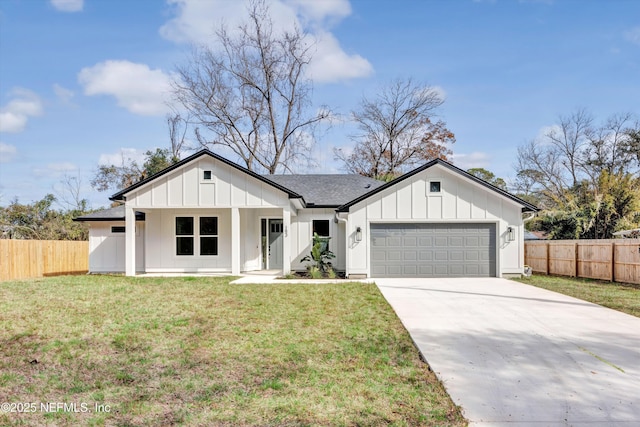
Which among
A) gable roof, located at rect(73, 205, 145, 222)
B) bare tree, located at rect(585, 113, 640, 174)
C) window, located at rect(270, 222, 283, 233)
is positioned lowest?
window, located at rect(270, 222, 283, 233)

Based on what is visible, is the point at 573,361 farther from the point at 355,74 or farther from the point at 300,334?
the point at 355,74

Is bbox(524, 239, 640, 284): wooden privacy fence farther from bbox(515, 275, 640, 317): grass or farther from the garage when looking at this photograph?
the garage

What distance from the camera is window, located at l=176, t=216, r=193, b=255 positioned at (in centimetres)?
1653

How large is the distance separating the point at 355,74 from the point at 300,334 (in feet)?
77.6

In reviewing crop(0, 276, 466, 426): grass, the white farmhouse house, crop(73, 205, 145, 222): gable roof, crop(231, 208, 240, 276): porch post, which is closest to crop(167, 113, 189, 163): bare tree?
crop(73, 205, 145, 222): gable roof

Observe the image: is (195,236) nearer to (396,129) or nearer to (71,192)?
(71,192)

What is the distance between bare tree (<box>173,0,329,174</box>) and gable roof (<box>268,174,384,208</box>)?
9.34 m

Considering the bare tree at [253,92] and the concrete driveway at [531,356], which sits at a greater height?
the bare tree at [253,92]

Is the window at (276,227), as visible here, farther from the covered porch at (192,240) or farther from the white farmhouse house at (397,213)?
the white farmhouse house at (397,213)

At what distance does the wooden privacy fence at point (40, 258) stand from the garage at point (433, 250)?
41.9 feet

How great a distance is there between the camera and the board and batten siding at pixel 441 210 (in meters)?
14.2

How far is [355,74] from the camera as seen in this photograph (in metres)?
27.2

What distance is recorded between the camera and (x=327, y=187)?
62.1 feet

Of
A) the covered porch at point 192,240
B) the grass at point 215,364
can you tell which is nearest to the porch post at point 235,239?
the covered porch at point 192,240
